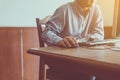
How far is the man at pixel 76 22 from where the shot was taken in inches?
59.6

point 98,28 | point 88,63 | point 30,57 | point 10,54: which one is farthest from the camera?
point 30,57

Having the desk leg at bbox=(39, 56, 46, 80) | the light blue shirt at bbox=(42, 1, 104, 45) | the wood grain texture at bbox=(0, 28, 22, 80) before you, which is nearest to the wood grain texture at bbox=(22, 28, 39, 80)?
the wood grain texture at bbox=(0, 28, 22, 80)

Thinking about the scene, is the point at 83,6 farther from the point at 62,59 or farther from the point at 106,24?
the point at 106,24

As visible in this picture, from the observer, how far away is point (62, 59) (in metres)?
0.99

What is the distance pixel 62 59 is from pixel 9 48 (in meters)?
1.36

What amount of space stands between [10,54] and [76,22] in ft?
3.04

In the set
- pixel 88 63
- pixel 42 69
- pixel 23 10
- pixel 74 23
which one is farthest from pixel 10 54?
pixel 88 63

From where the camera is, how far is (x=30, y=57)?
2402mm

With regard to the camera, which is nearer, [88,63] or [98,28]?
[88,63]

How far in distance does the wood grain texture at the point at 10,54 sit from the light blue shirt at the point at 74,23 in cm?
78

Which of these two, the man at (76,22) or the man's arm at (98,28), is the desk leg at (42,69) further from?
the man's arm at (98,28)

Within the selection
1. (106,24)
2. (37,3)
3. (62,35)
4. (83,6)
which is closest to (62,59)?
(62,35)

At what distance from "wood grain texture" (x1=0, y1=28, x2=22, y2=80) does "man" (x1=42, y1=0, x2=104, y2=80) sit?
2.57ft

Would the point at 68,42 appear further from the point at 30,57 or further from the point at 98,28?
the point at 30,57
